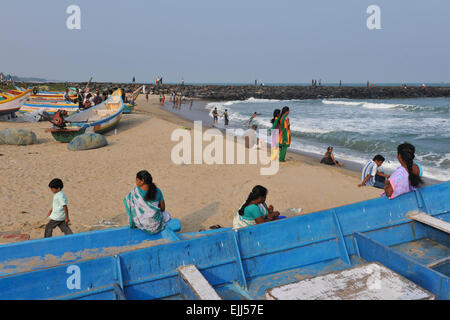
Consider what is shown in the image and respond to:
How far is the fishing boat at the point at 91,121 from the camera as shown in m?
13.3

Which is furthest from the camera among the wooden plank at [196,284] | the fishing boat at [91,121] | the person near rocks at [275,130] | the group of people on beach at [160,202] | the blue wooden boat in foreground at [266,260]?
the fishing boat at [91,121]

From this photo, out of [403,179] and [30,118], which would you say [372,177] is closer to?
[403,179]

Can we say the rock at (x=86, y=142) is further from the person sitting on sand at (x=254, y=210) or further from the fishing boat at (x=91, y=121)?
the person sitting on sand at (x=254, y=210)

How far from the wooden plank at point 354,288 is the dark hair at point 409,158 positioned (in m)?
2.12

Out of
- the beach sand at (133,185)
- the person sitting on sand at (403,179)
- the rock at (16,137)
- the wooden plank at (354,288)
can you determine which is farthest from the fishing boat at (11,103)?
the wooden plank at (354,288)

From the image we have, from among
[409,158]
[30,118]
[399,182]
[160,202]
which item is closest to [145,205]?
[160,202]

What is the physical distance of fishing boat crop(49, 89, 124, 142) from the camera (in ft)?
43.8

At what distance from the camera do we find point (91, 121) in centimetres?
1612

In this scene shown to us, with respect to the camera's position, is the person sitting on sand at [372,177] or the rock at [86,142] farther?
the rock at [86,142]

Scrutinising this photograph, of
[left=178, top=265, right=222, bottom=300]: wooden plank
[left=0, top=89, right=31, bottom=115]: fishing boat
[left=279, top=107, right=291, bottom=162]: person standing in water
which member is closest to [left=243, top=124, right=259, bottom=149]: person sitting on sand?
[left=279, top=107, right=291, bottom=162]: person standing in water

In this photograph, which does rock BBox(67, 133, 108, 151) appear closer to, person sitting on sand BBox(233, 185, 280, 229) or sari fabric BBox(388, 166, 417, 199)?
person sitting on sand BBox(233, 185, 280, 229)

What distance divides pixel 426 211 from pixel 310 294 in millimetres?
3203

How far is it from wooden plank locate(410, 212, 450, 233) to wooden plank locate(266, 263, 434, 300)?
1.73 m

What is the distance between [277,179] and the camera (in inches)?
372
